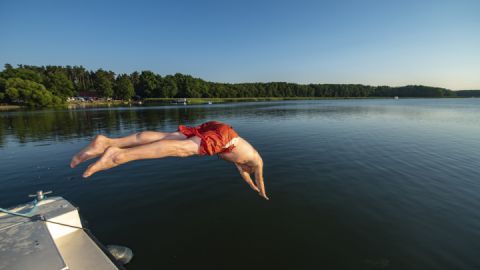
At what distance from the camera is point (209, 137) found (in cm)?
459

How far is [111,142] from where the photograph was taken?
4.60 meters

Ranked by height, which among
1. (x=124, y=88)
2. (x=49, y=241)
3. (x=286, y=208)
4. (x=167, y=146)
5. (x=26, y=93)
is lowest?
(x=286, y=208)

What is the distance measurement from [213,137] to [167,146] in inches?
37.5

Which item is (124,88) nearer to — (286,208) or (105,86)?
(105,86)

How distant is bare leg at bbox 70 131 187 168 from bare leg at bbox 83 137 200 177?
1.63 ft

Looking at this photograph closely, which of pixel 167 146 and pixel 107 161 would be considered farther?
pixel 167 146

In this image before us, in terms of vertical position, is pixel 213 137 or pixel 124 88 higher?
pixel 124 88

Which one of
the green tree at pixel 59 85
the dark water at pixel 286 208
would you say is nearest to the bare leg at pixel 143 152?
the dark water at pixel 286 208

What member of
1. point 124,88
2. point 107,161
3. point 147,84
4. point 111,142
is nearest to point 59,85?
point 124,88

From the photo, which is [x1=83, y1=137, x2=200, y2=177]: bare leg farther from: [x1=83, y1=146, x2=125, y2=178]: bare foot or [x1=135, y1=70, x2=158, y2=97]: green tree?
[x1=135, y1=70, x2=158, y2=97]: green tree

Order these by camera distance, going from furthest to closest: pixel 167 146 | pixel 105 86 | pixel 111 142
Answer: pixel 105 86
pixel 111 142
pixel 167 146

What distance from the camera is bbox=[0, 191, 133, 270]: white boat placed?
9.28 feet

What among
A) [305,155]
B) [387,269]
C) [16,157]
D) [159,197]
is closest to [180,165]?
[159,197]

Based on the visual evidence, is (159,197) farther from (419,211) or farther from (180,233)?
(419,211)
